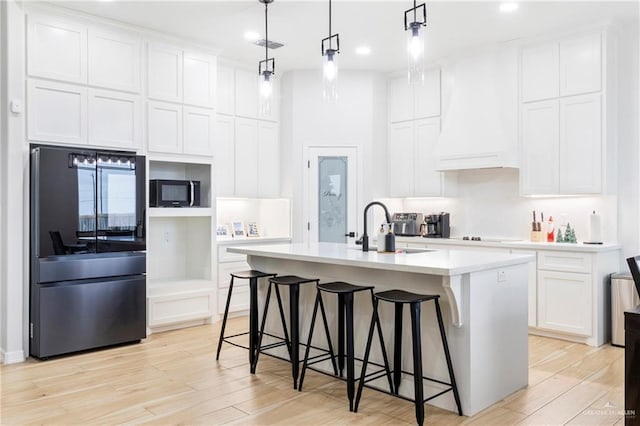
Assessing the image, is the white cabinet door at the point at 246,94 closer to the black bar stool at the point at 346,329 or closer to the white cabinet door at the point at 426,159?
the white cabinet door at the point at 426,159

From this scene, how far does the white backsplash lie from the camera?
5.11 m

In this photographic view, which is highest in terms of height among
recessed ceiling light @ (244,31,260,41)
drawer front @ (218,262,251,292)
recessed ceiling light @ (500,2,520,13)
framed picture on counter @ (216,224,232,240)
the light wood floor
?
recessed ceiling light @ (244,31,260,41)

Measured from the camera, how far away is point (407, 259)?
3.25 metres

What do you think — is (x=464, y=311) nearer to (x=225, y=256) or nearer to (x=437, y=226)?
(x=437, y=226)

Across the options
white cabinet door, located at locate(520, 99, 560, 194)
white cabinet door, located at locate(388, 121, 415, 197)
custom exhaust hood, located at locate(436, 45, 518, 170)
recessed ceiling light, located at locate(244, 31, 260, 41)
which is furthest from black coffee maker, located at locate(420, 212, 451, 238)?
recessed ceiling light, located at locate(244, 31, 260, 41)

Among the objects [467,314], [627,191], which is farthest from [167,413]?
[627,191]

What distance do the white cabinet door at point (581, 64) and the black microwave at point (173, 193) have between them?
3.95 meters

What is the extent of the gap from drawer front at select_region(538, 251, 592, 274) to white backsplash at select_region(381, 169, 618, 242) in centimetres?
53

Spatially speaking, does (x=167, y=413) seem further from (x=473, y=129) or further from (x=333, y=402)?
(x=473, y=129)

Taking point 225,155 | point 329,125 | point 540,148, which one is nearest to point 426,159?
point 329,125

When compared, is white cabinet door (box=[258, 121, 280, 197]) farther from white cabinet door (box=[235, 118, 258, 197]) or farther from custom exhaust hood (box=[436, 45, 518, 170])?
custom exhaust hood (box=[436, 45, 518, 170])

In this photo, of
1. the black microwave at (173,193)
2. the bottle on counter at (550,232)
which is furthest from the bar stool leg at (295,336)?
the bottle on counter at (550,232)

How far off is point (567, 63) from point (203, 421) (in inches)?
182

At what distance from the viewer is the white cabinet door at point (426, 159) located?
616cm
